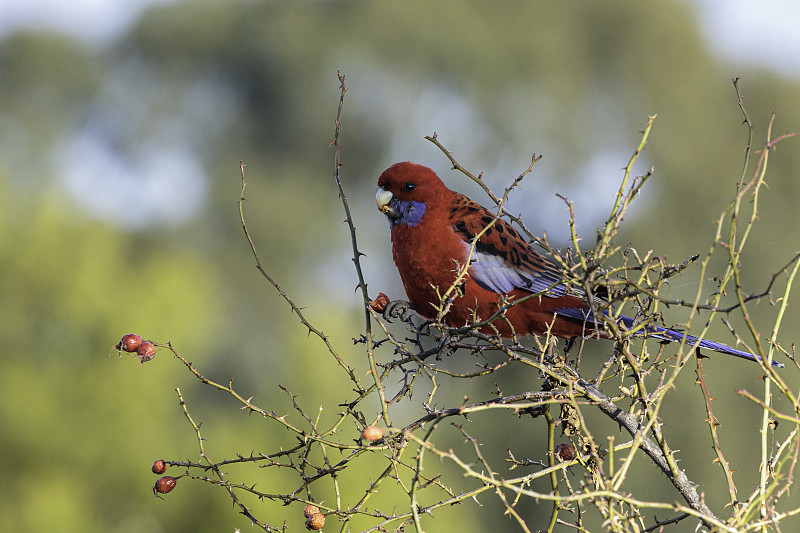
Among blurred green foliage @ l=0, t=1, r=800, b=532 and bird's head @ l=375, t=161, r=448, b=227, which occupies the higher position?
blurred green foliage @ l=0, t=1, r=800, b=532

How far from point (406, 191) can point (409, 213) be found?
0.33ft

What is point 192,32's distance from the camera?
29891 mm

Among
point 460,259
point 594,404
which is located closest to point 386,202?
point 460,259

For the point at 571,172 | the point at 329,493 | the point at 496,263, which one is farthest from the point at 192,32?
the point at 496,263

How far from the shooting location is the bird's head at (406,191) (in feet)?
9.88

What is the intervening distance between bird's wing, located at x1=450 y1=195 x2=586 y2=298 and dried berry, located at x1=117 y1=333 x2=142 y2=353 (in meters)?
1.20

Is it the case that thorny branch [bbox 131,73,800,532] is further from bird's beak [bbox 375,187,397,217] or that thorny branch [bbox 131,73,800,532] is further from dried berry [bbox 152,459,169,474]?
bird's beak [bbox 375,187,397,217]

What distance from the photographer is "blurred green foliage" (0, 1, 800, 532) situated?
9383 millimetres

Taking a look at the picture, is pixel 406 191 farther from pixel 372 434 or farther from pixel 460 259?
pixel 372 434

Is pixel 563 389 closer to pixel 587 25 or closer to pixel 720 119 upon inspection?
pixel 720 119

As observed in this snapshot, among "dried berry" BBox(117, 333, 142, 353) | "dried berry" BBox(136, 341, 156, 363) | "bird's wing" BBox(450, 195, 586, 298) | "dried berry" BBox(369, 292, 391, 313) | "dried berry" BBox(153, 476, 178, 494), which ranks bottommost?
"dried berry" BBox(153, 476, 178, 494)

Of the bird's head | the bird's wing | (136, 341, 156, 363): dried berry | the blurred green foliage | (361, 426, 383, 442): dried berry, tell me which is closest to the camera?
(361, 426, 383, 442): dried berry

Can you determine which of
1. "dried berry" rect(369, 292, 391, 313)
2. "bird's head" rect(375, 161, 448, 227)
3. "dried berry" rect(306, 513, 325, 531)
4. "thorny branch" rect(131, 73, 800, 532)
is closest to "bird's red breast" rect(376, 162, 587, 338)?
"bird's head" rect(375, 161, 448, 227)

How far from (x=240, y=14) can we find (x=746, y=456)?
23242 millimetres
